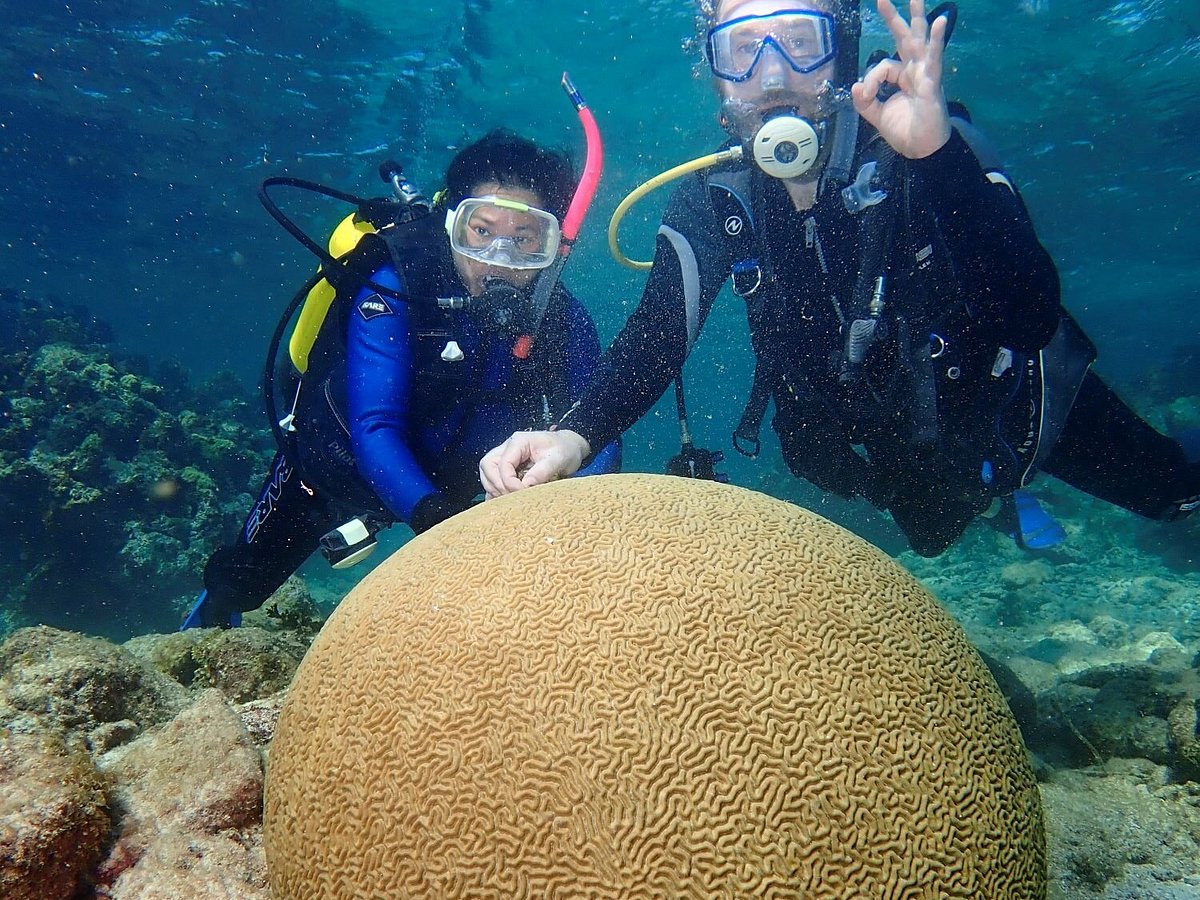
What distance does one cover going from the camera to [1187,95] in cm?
1650

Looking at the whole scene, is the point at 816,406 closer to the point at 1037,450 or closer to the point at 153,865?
the point at 1037,450

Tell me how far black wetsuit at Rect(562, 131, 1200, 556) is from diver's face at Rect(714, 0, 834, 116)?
1.50ft

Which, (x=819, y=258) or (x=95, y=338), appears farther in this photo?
(x=95, y=338)

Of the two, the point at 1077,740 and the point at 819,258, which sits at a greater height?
the point at 819,258

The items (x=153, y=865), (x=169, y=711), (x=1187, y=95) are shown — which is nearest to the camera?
(x=153, y=865)

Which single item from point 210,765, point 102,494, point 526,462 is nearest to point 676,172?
point 526,462

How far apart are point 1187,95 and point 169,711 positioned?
24699 mm

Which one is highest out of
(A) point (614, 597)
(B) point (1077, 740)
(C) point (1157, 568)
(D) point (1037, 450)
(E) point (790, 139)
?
(E) point (790, 139)

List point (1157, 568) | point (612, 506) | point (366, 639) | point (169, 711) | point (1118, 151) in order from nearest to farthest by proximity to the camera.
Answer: point (366, 639), point (612, 506), point (169, 711), point (1157, 568), point (1118, 151)

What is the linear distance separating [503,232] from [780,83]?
223 cm

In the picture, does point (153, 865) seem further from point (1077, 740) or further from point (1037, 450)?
point (1077, 740)

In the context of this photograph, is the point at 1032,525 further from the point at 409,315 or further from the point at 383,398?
the point at 409,315

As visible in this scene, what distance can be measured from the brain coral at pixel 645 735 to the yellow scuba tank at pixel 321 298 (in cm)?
367

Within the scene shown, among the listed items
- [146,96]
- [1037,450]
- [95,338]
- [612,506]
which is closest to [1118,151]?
[1037,450]
